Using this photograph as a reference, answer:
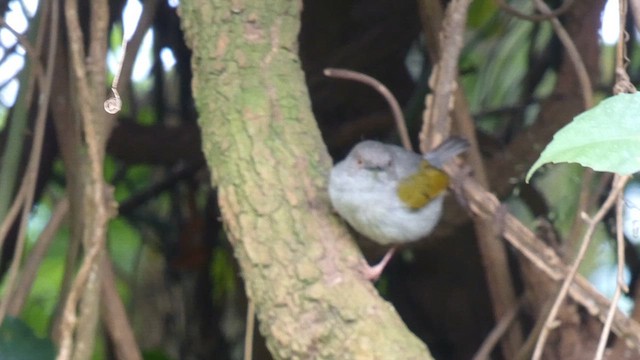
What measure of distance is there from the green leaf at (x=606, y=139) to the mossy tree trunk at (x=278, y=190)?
63 cm

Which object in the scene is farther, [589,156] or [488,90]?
[488,90]

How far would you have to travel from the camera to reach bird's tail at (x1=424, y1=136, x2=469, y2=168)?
1.57 metres

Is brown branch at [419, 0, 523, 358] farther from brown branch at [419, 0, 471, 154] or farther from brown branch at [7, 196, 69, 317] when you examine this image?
brown branch at [7, 196, 69, 317]

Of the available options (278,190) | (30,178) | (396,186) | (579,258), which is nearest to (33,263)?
(30,178)

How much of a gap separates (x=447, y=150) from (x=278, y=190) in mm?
365

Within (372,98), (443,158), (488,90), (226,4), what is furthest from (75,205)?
(488,90)

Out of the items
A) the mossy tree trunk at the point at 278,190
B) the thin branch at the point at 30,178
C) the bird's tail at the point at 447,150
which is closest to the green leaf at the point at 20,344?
the thin branch at the point at 30,178

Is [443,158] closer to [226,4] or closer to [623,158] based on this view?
[226,4]

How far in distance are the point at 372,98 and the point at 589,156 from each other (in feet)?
5.63

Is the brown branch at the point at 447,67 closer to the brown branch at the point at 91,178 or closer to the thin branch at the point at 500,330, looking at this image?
the thin branch at the point at 500,330

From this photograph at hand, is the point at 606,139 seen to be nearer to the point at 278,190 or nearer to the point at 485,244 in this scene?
the point at 278,190

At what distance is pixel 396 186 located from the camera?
5.84 feet

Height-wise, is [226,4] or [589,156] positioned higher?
[226,4]

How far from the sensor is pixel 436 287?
223 cm
